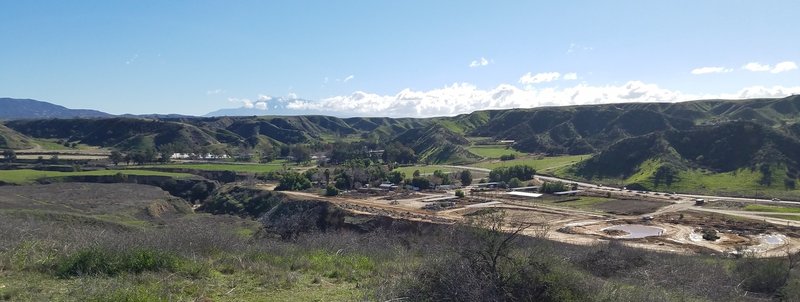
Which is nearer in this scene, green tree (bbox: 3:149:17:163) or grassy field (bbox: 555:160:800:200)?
grassy field (bbox: 555:160:800:200)

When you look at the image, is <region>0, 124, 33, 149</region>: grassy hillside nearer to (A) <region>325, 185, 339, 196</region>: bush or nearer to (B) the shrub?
(A) <region>325, 185, 339, 196</region>: bush

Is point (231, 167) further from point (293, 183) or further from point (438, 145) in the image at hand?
point (438, 145)

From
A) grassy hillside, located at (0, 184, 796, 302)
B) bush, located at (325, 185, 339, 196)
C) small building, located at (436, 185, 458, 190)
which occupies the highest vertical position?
grassy hillside, located at (0, 184, 796, 302)

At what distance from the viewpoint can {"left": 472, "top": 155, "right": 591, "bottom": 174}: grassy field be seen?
98312 millimetres

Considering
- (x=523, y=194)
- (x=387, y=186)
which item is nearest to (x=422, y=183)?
(x=387, y=186)

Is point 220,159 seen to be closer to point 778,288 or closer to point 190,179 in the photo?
point 190,179

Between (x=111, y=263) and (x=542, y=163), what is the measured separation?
9731cm

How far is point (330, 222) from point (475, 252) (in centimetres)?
4389

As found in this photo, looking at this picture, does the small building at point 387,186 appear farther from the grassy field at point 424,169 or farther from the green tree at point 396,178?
the grassy field at point 424,169

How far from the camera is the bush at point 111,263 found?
11.2 metres

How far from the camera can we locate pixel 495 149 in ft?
423

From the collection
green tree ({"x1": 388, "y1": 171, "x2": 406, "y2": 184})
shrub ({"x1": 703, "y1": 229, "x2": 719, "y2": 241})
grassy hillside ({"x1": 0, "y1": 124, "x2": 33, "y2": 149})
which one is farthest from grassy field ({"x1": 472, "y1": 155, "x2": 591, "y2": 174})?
grassy hillside ({"x1": 0, "y1": 124, "x2": 33, "y2": 149})

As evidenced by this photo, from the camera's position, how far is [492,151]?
125500mm

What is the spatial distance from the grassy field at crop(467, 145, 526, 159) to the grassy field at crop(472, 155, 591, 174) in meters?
7.81
